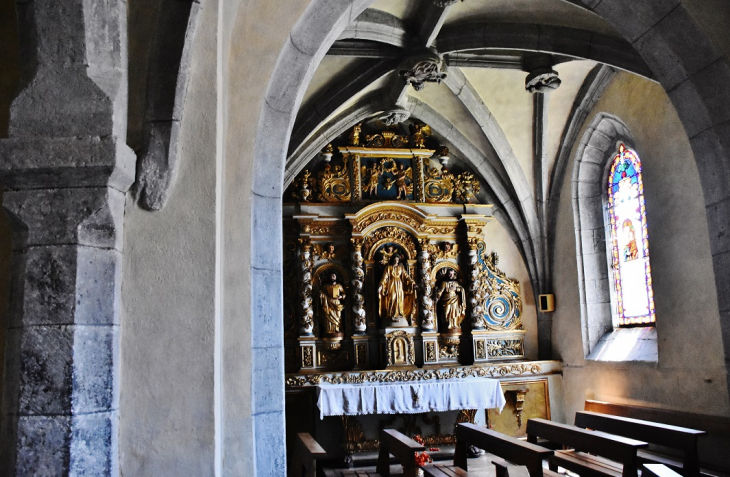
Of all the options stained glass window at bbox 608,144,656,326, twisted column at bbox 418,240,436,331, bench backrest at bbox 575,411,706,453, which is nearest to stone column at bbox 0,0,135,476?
bench backrest at bbox 575,411,706,453

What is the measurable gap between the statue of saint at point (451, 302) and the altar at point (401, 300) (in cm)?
2

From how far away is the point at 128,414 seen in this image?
3012 mm

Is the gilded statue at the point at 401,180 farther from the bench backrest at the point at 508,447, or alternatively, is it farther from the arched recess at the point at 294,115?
the arched recess at the point at 294,115

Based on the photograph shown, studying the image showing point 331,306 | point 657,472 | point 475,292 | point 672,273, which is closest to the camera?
point 657,472

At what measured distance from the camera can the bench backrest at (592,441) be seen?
5125 millimetres

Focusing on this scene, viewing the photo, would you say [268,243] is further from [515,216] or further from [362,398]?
[515,216]

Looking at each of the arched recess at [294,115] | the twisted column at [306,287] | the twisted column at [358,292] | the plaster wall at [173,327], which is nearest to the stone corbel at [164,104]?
the plaster wall at [173,327]

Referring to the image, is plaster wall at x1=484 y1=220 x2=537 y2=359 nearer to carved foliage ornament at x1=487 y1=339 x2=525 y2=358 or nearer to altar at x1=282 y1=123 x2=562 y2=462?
altar at x1=282 y1=123 x2=562 y2=462

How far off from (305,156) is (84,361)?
249 inches

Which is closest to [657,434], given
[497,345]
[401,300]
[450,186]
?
[497,345]

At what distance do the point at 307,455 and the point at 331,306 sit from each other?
3.87m

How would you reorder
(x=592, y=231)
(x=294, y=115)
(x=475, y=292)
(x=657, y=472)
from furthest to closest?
1. (x=475, y=292)
2. (x=592, y=231)
3. (x=294, y=115)
4. (x=657, y=472)

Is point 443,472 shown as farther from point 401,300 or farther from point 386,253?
point 386,253

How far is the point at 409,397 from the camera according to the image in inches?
322
